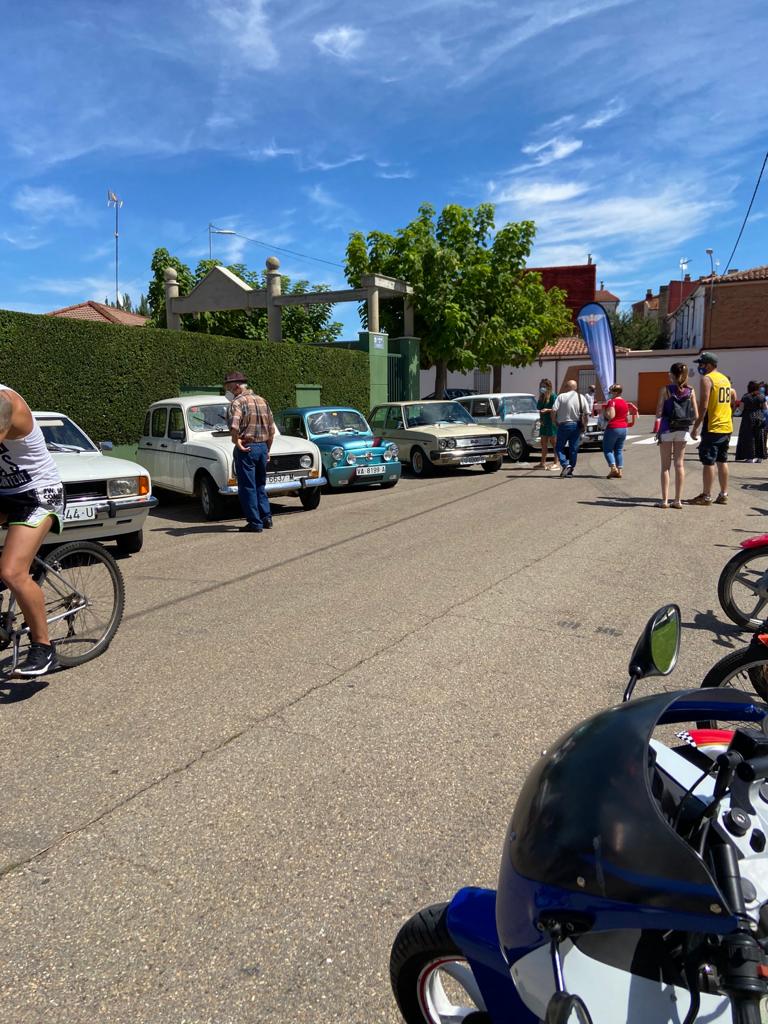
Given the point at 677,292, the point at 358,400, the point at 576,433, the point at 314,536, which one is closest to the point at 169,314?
the point at 358,400

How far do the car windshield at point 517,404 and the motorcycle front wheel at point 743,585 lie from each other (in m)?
13.0

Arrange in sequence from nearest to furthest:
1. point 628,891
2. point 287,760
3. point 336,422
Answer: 1. point 628,891
2. point 287,760
3. point 336,422

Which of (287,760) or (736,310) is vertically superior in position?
(736,310)

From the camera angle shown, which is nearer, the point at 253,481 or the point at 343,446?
A: the point at 253,481

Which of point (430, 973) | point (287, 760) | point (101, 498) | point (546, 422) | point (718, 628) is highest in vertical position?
point (546, 422)

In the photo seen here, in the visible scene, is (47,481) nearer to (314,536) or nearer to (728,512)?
(314,536)

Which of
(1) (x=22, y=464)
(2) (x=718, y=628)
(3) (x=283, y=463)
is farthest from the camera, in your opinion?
(3) (x=283, y=463)

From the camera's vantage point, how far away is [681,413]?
31.8ft

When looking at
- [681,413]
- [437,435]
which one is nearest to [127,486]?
[681,413]

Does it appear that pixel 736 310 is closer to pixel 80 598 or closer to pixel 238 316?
pixel 238 316

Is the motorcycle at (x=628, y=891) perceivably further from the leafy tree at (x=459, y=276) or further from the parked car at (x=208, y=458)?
the leafy tree at (x=459, y=276)

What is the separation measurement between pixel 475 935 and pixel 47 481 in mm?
3382

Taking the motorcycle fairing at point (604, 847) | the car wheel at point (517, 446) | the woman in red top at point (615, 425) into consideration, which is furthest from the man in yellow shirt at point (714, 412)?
the motorcycle fairing at point (604, 847)

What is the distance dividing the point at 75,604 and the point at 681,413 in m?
7.80
